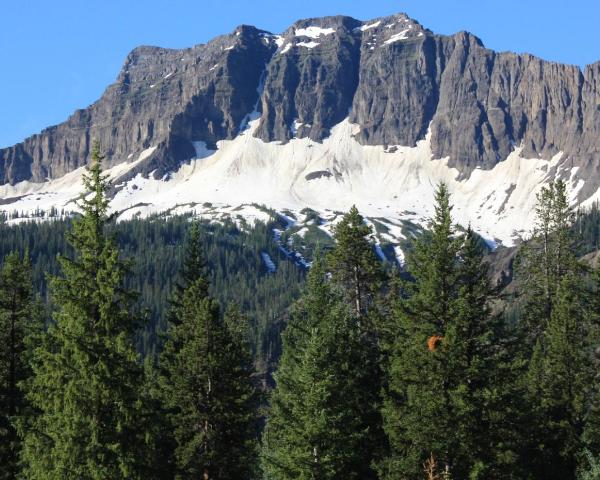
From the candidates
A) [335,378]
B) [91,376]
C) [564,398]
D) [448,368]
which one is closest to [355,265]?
[335,378]

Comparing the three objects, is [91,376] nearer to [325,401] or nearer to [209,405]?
[209,405]

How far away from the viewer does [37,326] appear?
42.6 meters

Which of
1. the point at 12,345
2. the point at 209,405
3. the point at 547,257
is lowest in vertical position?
the point at 209,405

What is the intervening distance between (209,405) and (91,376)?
42.6ft

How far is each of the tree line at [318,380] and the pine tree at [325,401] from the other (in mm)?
110

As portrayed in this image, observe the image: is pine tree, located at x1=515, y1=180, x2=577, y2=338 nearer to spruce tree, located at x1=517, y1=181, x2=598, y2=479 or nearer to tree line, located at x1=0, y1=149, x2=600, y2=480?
spruce tree, located at x1=517, y1=181, x2=598, y2=479

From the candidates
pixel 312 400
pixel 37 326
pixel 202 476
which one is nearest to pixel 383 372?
pixel 312 400

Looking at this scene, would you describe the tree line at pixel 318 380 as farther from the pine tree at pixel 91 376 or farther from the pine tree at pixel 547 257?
the pine tree at pixel 547 257

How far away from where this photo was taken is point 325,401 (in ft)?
134

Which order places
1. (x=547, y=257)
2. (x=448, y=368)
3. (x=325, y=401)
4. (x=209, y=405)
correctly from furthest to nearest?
(x=547, y=257) < (x=209, y=405) < (x=325, y=401) < (x=448, y=368)

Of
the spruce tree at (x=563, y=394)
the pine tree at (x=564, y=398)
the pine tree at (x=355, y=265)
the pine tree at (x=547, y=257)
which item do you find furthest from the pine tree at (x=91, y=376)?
the pine tree at (x=547, y=257)

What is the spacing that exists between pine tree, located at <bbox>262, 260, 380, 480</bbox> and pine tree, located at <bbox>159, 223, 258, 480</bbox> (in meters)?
1.91

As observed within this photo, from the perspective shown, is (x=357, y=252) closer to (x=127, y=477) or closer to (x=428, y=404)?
(x=428, y=404)

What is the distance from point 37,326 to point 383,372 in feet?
60.4
